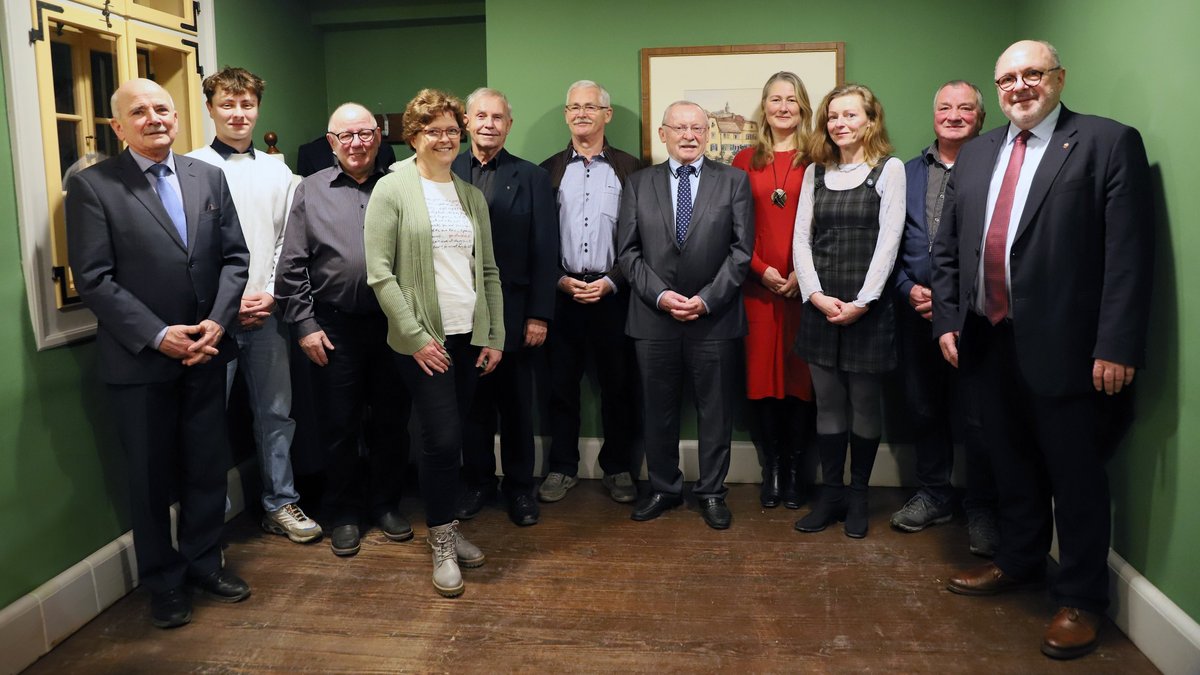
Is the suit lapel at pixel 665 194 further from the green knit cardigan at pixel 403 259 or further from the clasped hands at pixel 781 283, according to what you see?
the green knit cardigan at pixel 403 259

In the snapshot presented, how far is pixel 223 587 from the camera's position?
295 centimetres

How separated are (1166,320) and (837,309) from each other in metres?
1.04

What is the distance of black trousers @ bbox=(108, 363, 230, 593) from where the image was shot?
272 centimetres

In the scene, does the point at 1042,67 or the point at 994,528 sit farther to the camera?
the point at 994,528

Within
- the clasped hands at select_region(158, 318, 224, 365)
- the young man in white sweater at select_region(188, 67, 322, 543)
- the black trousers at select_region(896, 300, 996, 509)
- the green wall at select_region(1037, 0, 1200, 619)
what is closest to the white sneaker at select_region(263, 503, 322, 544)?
the young man in white sweater at select_region(188, 67, 322, 543)

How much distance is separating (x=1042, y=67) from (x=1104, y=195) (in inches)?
15.5

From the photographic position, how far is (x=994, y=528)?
3.29m

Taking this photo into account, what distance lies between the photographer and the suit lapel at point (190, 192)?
9.12 ft

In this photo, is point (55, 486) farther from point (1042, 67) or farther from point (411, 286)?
point (1042, 67)

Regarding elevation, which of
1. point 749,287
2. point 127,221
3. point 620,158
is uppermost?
point 620,158

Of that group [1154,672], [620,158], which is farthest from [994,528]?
[620,158]

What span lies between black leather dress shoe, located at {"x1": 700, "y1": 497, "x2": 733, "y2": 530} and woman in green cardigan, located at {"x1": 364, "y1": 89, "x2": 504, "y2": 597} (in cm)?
103

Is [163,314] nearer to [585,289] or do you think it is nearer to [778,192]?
[585,289]

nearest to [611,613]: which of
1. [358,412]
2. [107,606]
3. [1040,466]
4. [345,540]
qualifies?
[345,540]
